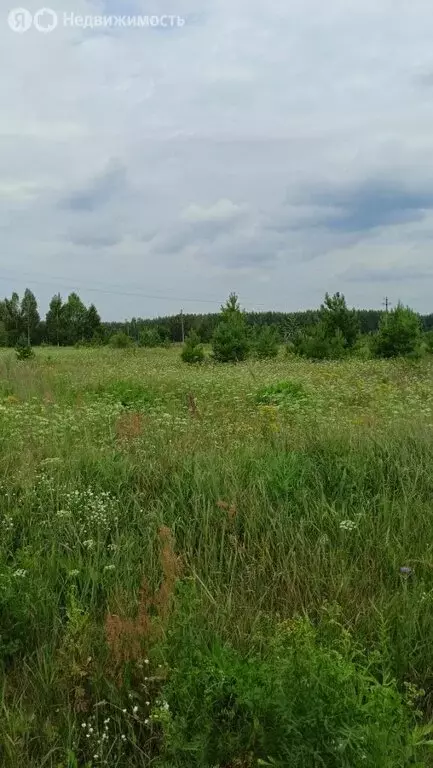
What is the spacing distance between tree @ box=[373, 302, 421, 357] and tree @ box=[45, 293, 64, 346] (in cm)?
5385

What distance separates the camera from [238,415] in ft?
25.2

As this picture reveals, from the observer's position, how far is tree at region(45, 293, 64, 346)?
7219 cm

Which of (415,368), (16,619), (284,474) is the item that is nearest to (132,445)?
(284,474)

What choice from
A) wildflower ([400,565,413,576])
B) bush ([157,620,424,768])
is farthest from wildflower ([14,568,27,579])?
wildflower ([400,565,413,576])

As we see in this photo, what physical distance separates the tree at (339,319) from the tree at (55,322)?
5033cm

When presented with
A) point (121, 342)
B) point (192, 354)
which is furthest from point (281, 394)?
point (121, 342)

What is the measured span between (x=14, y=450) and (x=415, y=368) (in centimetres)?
1659

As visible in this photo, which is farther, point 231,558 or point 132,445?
point 132,445

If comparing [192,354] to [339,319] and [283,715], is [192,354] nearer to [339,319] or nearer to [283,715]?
[339,319]

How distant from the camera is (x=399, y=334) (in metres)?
25.5

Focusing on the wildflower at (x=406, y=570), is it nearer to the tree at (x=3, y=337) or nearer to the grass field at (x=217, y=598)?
the grass field at (x=217, y=598)

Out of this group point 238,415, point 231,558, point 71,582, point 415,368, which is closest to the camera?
point 71,582

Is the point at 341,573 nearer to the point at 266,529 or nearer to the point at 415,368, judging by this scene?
the point at 266,529

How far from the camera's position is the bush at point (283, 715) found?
171cm
